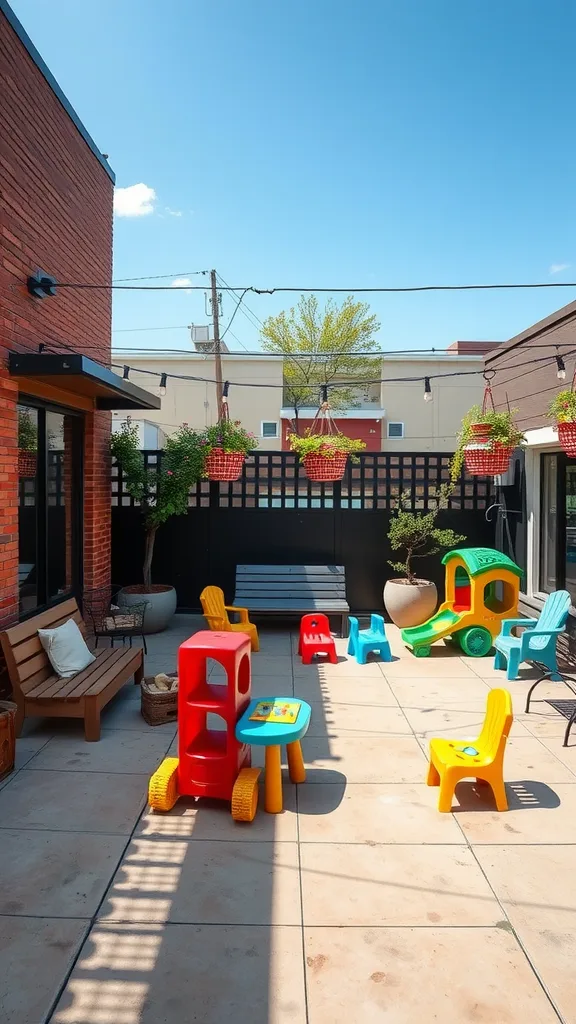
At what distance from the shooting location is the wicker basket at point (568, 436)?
225 inches

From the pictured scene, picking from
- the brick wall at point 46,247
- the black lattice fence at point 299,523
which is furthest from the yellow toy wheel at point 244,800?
the black lattice fence at point 299,523

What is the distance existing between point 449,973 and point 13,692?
371cm

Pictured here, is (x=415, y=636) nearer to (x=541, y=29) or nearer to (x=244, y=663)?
(x=244, y=663)

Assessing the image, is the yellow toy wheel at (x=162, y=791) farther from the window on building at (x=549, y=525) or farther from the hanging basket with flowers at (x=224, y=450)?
the window on building at (x=549, y=525)

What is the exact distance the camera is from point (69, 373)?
5012 mm

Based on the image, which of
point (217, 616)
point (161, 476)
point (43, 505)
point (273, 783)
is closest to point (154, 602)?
point (217, 616)

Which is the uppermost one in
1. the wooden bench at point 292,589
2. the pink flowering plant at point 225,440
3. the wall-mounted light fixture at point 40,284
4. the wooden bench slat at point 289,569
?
the wall-mounted light fixture at point 40,284

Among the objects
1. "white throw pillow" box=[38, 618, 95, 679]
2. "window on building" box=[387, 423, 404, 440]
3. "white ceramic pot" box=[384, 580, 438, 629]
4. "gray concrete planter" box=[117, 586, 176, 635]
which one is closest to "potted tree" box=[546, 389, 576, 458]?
"white ceramic pot" box=[384, 580, 438, 629]

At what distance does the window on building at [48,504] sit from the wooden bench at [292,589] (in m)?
2.30

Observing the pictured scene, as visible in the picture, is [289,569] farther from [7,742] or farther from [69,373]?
[7,742]

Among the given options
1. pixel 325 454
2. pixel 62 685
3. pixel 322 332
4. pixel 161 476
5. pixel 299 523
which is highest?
pixel 322 332

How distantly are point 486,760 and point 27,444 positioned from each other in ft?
15.8

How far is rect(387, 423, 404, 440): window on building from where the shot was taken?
2641 centimetres

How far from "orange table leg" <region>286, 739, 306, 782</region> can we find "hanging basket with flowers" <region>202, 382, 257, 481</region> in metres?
4.42
